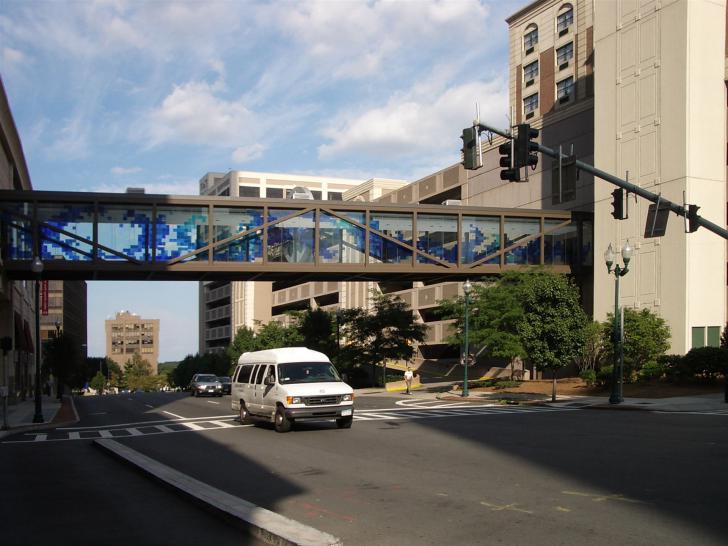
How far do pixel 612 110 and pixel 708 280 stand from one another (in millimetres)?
10516

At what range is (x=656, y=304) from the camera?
1478 inches

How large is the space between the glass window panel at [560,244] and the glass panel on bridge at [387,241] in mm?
9034

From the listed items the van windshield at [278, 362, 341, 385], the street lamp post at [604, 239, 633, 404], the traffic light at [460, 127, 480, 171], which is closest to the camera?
the traffic light at [460, 127, 480, 171]

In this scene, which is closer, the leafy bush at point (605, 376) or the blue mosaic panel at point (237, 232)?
the leafy bush at point (605, 376)

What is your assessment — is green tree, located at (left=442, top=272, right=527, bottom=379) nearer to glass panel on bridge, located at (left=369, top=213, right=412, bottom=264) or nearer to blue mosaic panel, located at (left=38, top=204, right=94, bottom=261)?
glass panel on bridge, located at (left=369, top=213, right=412, bottom=264)

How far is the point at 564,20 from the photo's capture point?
5828 cm

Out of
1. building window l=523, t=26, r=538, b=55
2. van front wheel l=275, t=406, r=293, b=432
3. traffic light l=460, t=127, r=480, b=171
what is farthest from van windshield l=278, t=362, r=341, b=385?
building window l=523, t=26, r=538, b=55

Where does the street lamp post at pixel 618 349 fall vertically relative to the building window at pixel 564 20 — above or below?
below

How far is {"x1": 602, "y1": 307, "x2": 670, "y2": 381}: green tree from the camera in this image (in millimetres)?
35031

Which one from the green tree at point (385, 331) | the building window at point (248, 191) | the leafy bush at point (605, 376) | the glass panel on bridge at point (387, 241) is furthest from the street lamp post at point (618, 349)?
the building window at point (248, 191)

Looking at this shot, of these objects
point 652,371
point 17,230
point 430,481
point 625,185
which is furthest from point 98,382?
point 430,481

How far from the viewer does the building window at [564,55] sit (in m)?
57.0

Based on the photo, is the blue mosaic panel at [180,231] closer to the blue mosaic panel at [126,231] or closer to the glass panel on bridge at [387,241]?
the blue mosaic panel at [126,231]

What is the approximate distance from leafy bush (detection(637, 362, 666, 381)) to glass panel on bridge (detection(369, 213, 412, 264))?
14339 mm
